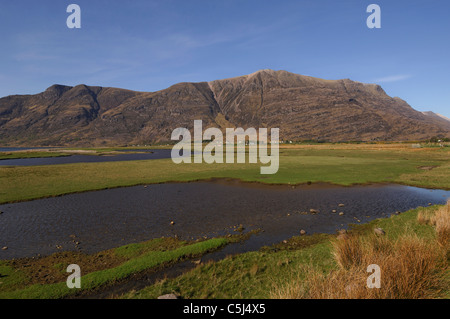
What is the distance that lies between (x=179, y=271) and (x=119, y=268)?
12.4 ft

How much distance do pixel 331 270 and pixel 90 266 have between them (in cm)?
1472

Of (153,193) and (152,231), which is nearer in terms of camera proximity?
(152,231)

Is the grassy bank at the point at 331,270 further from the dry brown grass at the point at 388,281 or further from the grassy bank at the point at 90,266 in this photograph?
the grassy bank at the point at 90,266

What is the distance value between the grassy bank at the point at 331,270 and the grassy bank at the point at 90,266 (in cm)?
299

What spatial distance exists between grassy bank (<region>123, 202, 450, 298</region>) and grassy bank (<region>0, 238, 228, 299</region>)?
2.99 m

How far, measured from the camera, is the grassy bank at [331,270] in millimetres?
7370

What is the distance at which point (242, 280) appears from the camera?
1257 cm

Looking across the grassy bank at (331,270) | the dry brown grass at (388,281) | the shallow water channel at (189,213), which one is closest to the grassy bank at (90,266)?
the shallow water channel at (189,213)
